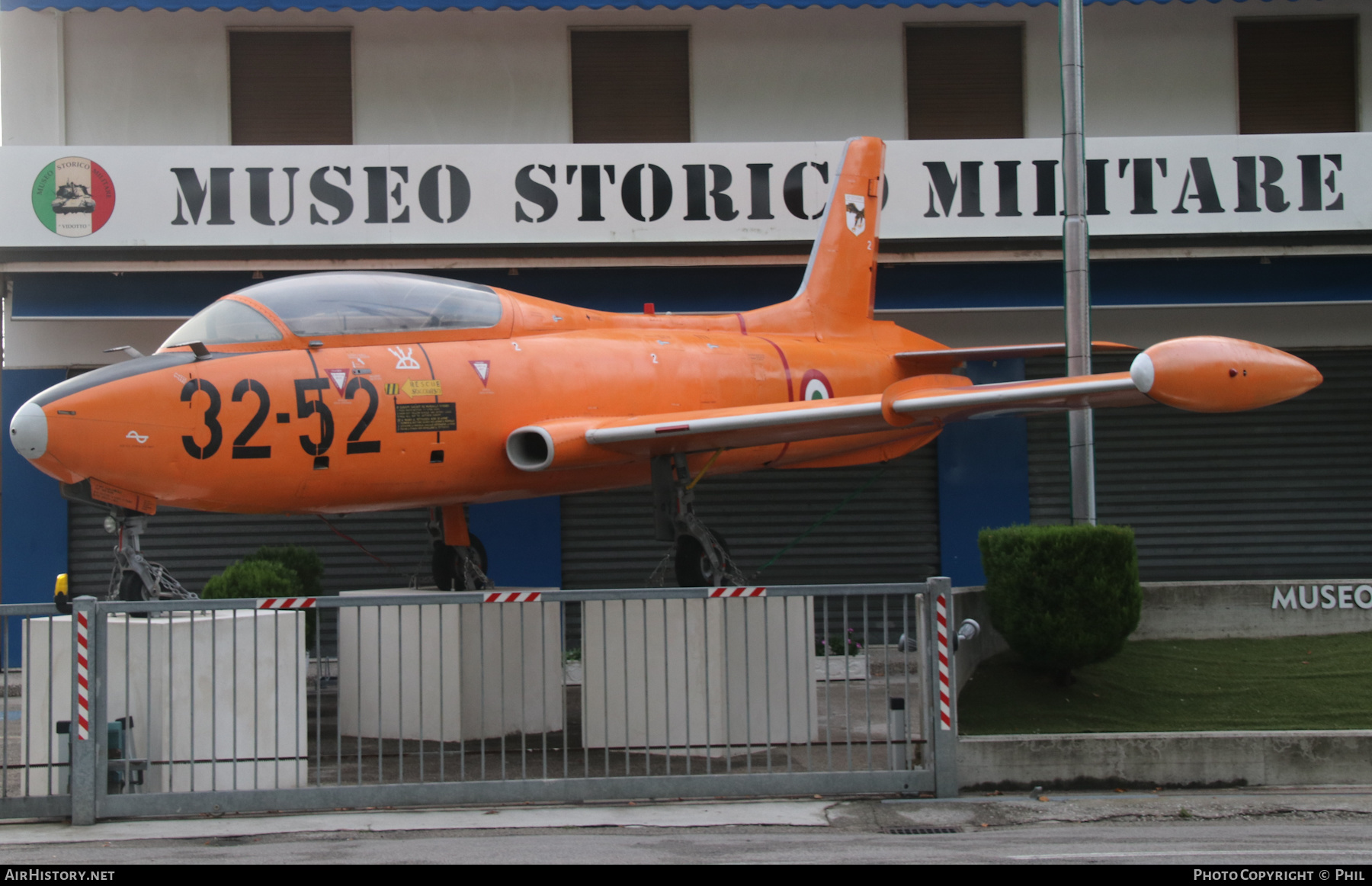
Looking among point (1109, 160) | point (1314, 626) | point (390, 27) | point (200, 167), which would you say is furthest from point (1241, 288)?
point (200, 167)

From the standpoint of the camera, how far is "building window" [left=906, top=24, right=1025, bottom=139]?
14.8 meters

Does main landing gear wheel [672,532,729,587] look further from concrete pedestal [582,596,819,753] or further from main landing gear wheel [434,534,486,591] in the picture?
main landing gear wheel [434,534,486,591]

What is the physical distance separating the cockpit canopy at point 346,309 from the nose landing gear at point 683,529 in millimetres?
1906

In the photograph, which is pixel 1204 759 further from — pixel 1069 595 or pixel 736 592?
pixel 736 592

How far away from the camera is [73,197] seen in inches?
478

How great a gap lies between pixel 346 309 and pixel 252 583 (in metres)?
3.07

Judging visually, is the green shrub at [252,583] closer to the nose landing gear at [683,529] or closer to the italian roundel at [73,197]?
the nose landing gear at [683,529]

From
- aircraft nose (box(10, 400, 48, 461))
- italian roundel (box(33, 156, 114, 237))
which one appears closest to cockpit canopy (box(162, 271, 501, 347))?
aircraft nose (box(10, 400, 48, 461))

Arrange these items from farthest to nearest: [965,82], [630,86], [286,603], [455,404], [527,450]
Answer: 1. [965,82]
2. [630,86]
3. [527,450]
4. [455,404]
5. [286,603]

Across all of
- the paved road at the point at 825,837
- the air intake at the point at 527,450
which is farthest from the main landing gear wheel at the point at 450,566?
the paved road at the point at 825,837

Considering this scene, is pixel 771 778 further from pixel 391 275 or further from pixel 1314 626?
pixel 1314 626

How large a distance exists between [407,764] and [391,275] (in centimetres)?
381

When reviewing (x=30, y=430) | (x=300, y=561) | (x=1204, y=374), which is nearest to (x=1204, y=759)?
(x=1204, y=374)

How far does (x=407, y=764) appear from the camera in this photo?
776 cm
